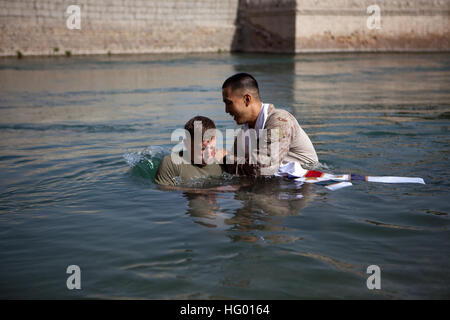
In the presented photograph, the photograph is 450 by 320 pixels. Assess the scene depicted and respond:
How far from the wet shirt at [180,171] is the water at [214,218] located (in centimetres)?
14

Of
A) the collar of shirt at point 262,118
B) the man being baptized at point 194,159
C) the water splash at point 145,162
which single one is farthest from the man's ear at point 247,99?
the water splash at point 145,162

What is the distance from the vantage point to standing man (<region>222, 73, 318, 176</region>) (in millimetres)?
4711

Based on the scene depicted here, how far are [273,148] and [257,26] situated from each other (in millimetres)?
26011

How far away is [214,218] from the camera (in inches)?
160

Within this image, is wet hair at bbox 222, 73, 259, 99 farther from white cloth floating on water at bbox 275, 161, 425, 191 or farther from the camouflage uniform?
white cloth floating on water at bbox 275, 161, 425, 191

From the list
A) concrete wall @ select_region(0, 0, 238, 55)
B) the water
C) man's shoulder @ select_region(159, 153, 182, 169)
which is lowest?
the water

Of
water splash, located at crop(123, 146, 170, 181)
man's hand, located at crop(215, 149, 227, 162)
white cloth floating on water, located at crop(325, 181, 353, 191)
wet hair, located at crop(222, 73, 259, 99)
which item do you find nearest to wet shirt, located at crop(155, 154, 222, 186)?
man's hand, located at crop(215, 149, 227, 162)

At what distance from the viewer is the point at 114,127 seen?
844 centimetres

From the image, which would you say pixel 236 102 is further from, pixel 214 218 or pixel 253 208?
pixel 214 218

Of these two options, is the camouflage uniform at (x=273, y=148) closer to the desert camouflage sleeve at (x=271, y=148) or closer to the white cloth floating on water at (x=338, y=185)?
the desert camouflage sleeve at (x=271, y=148)

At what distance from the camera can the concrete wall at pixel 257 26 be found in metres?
26.2

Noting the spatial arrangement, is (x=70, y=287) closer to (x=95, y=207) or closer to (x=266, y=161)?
(x=95, y=207)

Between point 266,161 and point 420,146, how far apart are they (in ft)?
9.70
